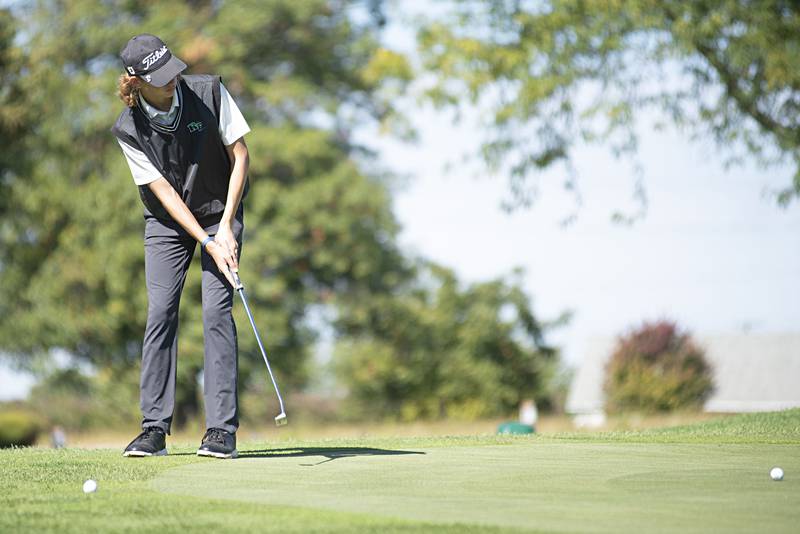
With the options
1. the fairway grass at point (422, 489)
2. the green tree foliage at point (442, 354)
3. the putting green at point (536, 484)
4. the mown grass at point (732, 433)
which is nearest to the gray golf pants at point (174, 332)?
the fairway grass at point (422, 489)

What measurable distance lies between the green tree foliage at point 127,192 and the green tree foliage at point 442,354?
2.67 m

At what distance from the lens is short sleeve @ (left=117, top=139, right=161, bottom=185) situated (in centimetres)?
596

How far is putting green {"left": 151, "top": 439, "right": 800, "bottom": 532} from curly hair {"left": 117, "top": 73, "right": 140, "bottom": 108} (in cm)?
188

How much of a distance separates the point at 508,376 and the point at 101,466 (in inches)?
998

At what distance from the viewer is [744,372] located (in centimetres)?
4653

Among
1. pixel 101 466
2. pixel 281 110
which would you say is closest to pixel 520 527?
pixel 101 466

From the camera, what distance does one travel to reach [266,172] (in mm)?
25812

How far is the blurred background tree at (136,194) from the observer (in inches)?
941

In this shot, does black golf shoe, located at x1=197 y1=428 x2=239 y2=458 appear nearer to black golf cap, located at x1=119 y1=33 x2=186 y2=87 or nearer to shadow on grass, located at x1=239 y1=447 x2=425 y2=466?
shadow on grass, located at x1=239 y1=447 x2=425 y2=466

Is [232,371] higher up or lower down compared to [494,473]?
higher up

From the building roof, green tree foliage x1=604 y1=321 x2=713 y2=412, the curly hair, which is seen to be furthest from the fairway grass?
the building roof

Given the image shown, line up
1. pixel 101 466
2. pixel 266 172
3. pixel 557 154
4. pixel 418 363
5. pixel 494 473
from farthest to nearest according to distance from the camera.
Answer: pixel 418 363
pixel 266 172
pixel 557 154
pixel 101 466
pixel 494 473

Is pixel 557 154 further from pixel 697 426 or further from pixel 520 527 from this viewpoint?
pixel 520 527

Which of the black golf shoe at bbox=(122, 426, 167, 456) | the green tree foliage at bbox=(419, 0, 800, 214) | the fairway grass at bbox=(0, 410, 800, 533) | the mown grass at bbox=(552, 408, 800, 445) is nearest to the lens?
the fairway grass at bbox=(0, 410, 800, 533)
